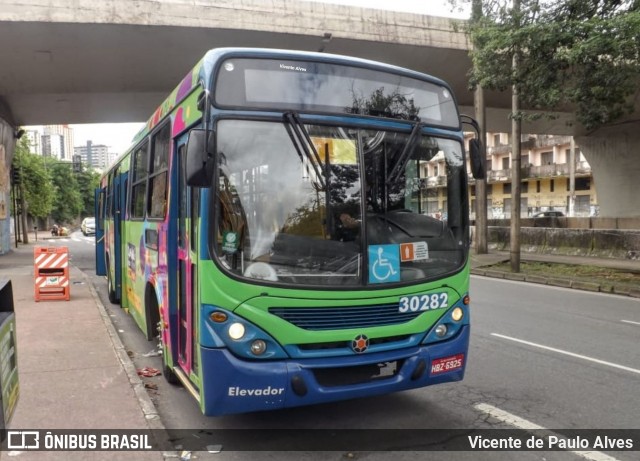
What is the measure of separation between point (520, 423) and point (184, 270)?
3.15 meters

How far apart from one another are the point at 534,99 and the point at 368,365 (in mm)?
10452

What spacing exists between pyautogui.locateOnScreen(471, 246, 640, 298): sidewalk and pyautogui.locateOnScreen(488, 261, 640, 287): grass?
27 cm

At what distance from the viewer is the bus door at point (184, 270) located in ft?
14.1

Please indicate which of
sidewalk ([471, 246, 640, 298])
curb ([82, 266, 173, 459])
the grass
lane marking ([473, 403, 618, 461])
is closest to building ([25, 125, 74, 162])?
sidewalk ([471, 246, 640, 298])

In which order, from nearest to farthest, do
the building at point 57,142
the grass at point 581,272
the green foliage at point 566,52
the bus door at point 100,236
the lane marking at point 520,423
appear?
the lane marking at point 520,423
the green foliage at point 566,52
the bus door at point 100,236
the grass at point 581,272
the building at point 57,142

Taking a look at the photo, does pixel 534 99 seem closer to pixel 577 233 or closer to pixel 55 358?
pixel 577 233

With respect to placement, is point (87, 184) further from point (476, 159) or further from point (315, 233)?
point (315, 233)

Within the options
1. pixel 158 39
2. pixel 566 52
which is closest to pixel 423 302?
pixel 566 52

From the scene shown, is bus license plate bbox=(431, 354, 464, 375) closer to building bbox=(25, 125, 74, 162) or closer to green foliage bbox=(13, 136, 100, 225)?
green foliage bbox=(13, 136, 100, 225)

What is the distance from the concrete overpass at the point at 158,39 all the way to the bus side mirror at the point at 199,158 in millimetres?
14518

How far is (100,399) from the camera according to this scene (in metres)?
5.00

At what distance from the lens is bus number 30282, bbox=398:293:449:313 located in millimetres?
4152

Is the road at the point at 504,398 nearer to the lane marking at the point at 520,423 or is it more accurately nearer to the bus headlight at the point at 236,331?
the lane marking at the point at 520,423

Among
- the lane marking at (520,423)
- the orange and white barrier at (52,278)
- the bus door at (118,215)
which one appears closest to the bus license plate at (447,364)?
the lane marking at (520,423)
